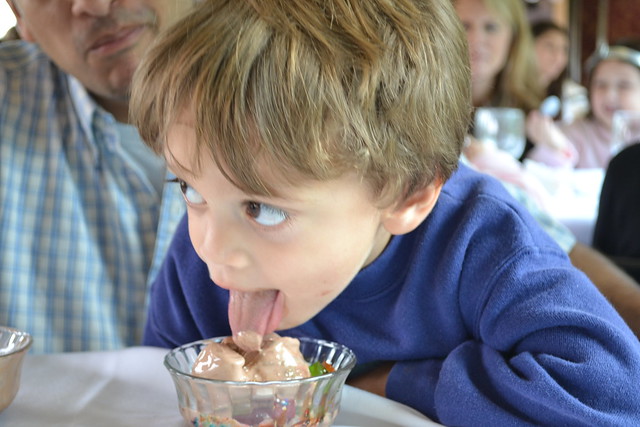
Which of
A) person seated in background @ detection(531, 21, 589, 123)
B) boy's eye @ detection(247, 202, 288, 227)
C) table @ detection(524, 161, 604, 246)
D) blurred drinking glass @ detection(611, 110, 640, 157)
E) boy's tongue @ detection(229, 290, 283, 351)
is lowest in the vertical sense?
person seated in background @ detection(531, 21, 589, 123)

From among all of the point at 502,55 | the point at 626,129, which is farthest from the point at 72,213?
the point at 502,55

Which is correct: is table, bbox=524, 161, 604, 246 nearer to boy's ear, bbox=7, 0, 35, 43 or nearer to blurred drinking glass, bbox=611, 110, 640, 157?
blurred drinking glass, bbox=611, 110, 640, 157

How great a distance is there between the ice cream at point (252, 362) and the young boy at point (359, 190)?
0.07m

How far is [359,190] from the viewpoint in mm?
782

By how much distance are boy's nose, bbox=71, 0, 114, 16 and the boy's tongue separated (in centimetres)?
70

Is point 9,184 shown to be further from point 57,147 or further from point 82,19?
point 82,19

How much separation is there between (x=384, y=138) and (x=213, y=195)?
6.6 inches

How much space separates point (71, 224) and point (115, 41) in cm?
34

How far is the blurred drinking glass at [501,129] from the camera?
2594mm

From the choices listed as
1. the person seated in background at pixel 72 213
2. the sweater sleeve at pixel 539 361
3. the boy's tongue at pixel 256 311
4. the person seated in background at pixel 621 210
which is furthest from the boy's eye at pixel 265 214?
the person seated in background at pixel 621 210

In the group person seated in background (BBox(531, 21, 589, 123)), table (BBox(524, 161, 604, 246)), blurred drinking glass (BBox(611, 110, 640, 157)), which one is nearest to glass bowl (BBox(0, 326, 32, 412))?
table (BBox(524, 161, 604, 246))

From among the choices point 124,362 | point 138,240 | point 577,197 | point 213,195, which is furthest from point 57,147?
point 577,197

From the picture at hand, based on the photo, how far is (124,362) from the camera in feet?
2.90

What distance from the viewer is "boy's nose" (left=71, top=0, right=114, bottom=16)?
132cm
